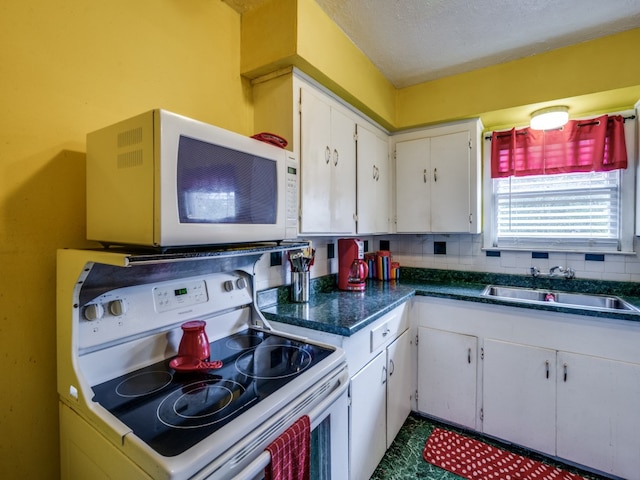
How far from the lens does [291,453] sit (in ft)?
2.79

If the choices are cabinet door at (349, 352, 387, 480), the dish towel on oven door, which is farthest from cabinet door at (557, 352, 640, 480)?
the dish towel on oven door

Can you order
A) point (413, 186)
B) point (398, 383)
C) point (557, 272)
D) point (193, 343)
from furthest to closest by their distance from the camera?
point (413, 186) < point (557, 272) < point (398, 383) < point (193, 343)

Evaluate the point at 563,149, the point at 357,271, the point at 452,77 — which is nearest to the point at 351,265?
the point at 357,271

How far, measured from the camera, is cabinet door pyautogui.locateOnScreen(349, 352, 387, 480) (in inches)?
57.5

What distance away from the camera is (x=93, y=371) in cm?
94

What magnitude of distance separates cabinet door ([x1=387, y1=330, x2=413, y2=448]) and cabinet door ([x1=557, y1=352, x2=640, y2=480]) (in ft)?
2.64

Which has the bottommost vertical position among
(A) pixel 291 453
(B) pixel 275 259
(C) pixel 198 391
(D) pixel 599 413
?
(D) pixel 599 413

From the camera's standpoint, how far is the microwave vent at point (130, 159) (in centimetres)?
87

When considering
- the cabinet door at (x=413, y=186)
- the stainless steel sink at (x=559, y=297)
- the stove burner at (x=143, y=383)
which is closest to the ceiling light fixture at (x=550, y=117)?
the cabinet door at (x=413, y=186)

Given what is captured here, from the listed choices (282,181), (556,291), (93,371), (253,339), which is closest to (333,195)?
(282,181)

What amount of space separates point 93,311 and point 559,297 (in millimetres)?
Answer: 2568

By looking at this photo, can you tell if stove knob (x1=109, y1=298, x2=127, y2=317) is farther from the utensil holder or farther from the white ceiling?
the white ceiling

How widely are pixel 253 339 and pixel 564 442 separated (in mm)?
1788

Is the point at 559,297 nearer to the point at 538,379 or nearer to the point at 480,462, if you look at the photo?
the point at 538,379
